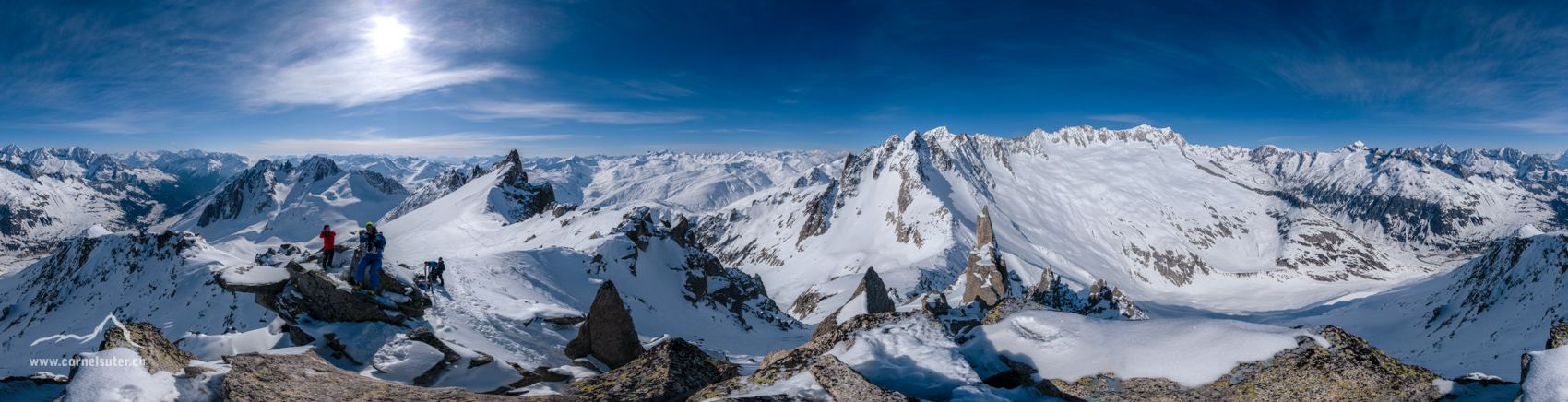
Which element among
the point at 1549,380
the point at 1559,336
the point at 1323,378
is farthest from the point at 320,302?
the point at 1559,336

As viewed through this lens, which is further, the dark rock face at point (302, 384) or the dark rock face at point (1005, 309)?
the dark rock face at point (1005, 309)

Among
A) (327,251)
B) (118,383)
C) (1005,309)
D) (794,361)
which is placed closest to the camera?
(118,383)

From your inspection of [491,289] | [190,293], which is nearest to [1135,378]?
[491,289]

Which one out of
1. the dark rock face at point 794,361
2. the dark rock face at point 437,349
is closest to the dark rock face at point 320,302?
the dark rock face at point 437,349

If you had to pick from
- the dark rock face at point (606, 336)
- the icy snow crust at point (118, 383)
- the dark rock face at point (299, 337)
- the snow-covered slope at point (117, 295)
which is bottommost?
the snow-covered slope at point (117, 295)

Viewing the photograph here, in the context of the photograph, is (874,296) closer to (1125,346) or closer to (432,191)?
(1125,346)

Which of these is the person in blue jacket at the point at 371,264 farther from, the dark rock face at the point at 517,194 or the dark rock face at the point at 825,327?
the dark rock face at the point at 517,194
